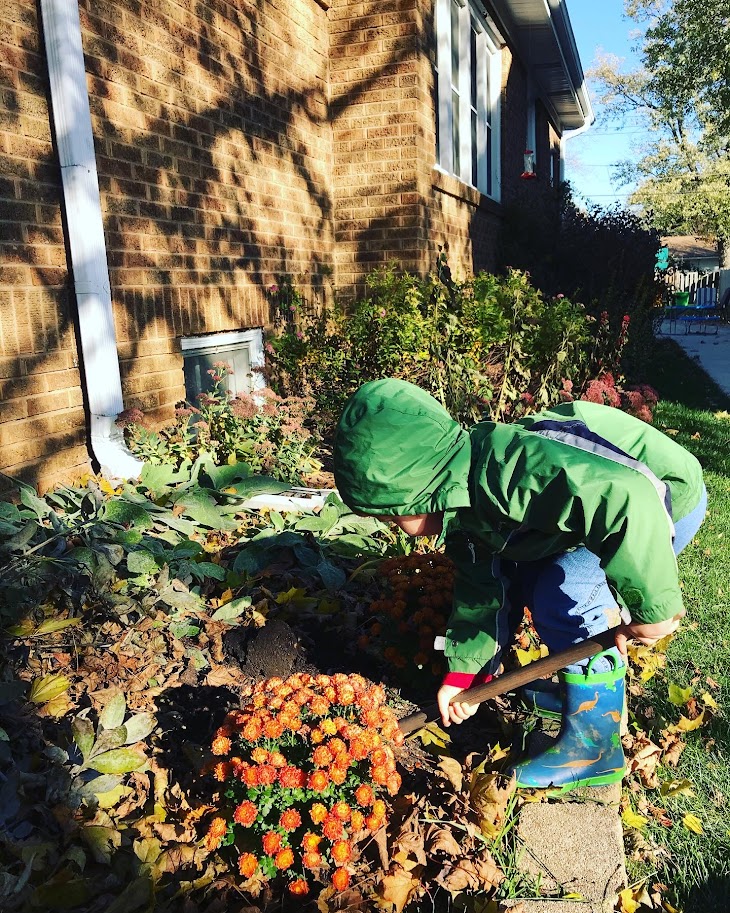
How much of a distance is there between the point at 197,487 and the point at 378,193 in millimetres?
4168

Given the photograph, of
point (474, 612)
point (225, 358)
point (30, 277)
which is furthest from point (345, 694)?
point (225, 358)

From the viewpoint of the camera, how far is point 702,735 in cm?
246

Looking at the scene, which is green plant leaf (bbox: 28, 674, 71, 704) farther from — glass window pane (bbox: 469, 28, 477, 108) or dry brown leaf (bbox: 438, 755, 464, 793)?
glass window pane (bbox: 469, 28, 477, 108)

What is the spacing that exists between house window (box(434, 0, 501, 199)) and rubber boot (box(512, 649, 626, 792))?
6549mm

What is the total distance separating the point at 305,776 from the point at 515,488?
0.81m

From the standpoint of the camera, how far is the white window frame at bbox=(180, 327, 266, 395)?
16.0 feet

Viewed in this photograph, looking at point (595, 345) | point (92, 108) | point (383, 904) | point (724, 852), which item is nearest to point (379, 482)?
point (383, 904)

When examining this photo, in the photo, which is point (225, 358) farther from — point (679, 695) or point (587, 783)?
point (587, 783)

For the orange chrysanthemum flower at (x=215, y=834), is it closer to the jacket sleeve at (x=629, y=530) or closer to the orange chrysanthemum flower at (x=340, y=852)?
the orange chrysanthemum flower at (x=340, y=852)

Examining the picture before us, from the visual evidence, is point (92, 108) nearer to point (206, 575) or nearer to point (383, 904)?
point (206, 575)

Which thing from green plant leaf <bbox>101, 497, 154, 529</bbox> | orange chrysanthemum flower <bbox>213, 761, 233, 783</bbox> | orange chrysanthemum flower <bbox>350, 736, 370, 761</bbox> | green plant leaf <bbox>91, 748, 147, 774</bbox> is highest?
green plant leaf <bbox>101, 497, 154, 529</bbox>

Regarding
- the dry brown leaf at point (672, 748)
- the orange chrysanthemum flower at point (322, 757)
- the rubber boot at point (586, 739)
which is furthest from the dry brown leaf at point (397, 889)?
the dry brown leaf at point (672, 748)

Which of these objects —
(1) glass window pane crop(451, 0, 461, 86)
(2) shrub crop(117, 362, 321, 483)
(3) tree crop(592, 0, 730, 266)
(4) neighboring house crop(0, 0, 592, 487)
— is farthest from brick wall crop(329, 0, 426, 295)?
(3) tree crop(592, 0, 730, 266)

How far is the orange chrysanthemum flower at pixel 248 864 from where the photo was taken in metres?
1.63
